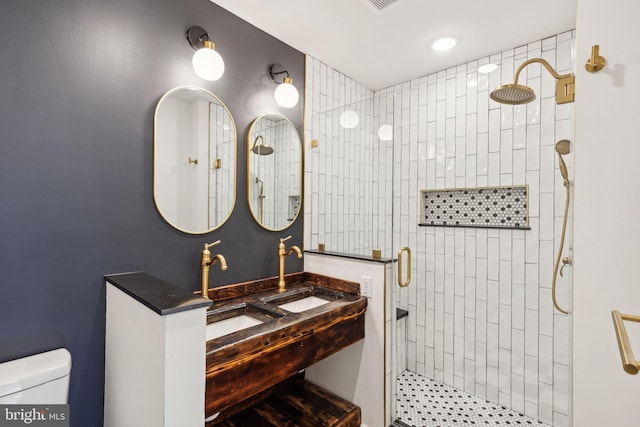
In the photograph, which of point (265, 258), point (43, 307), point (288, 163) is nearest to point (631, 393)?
point (265, 258)

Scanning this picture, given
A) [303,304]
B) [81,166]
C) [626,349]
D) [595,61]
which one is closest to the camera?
[626,349]

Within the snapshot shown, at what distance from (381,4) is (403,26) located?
287mm

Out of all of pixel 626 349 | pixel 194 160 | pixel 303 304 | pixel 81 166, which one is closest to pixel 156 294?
pixel 81 166

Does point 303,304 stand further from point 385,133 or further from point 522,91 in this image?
point 522,91

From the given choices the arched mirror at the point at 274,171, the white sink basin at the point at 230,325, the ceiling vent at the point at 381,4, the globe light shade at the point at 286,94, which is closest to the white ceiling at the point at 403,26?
the ceiling vent at the point at 381,4

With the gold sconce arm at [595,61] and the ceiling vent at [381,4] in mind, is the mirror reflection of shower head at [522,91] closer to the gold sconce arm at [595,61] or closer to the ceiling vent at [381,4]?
the gold sconce arm at [595,61]

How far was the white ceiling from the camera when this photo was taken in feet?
5.98

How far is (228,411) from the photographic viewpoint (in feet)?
5.96

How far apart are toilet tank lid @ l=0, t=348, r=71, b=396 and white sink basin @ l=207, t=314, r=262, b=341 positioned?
21.8 inches

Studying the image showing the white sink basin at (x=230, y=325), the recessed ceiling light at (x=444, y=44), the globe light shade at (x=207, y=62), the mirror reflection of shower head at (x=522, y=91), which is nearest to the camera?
the mirror reflection of shower head at (x=522, y=91)

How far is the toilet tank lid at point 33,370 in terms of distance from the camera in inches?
41.0

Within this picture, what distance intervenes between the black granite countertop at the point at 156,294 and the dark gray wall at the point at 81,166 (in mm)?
135

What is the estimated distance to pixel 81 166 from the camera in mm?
1337

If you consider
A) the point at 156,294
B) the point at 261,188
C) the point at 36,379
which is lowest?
the point at 36,379
